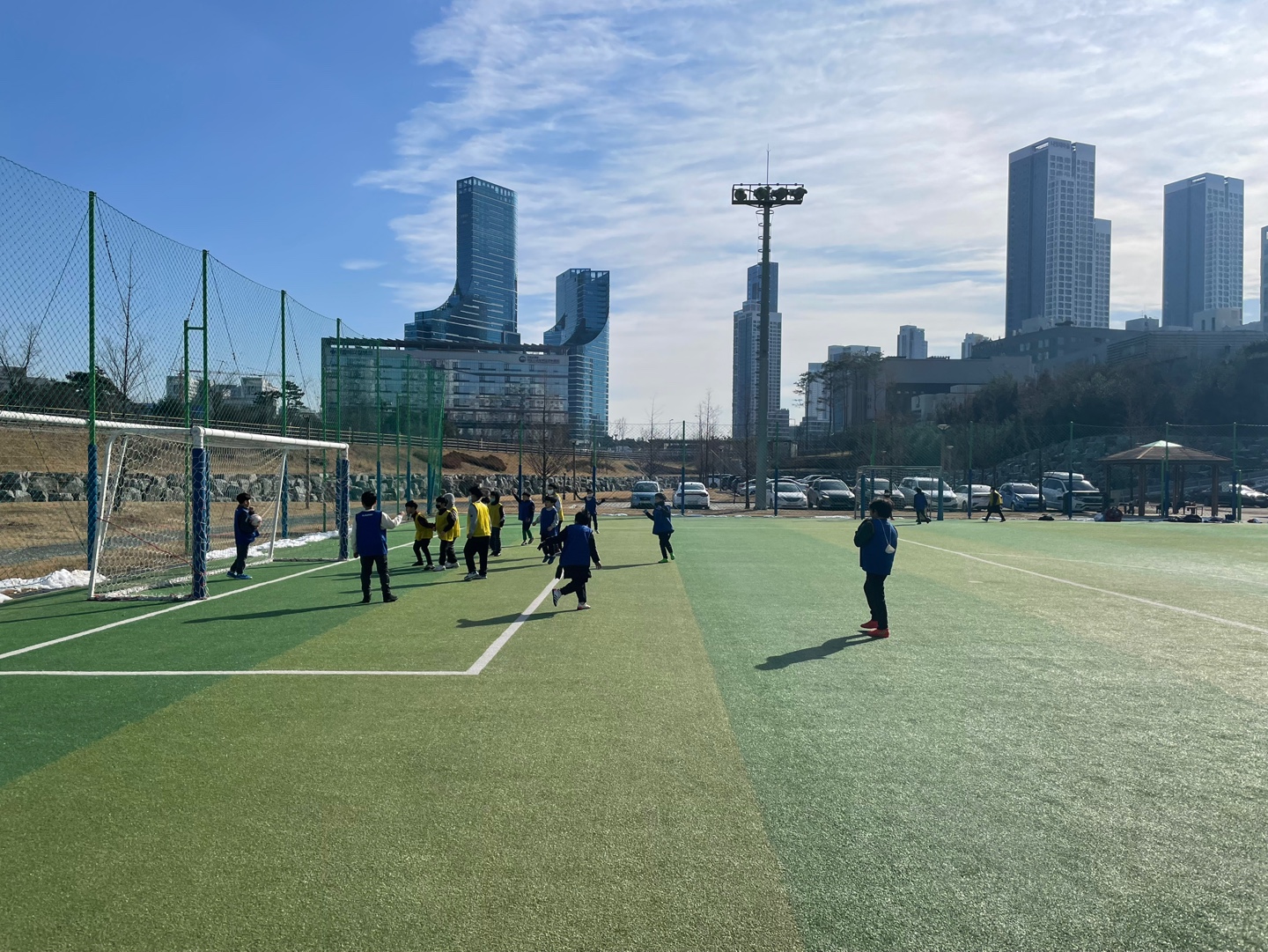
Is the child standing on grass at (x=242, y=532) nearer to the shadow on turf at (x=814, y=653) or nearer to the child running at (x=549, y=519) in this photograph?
the child running at (x=549, y=519)

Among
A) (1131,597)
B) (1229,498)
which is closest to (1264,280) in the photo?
(1229,498)

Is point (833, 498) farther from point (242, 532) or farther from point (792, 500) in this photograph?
point (242, 532)

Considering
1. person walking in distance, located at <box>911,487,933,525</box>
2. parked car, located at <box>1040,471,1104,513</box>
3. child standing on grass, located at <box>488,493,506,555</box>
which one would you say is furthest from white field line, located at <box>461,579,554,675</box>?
parked car, located at <box>1040,471,1104,513</box>

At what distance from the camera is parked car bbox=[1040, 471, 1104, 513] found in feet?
139

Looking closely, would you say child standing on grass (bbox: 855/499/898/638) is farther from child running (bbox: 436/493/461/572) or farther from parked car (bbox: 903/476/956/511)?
parked car (bbox: 903/476/956/511)

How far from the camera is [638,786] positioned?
17.9 ft

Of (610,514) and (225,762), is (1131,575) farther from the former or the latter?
(610,514)

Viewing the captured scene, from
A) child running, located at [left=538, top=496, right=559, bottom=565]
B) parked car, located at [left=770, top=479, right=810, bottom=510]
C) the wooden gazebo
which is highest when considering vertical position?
the wooden gazebo

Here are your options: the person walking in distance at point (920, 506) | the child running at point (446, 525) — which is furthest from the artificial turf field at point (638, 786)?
the person walking in distance at point (920, 506)

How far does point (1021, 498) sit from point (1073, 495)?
2.54m

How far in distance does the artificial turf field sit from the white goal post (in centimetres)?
243

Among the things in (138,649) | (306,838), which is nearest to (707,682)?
(306,838)

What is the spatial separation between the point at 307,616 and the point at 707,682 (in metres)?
5.87

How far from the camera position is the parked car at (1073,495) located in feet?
139
